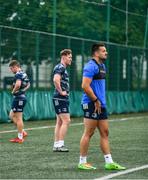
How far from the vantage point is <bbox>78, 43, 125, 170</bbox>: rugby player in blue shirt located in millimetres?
11797

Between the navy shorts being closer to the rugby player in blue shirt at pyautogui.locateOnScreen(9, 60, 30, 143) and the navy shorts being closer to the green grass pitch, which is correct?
the rugby player in blue shirt at pyautogui.locateOnScreen(9, 60, 30, 143)

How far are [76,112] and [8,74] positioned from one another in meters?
4.95

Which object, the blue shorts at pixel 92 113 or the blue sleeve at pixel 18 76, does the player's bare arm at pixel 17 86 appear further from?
the blue shorts at pixel 92 113

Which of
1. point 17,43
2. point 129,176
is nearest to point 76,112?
point 17,43

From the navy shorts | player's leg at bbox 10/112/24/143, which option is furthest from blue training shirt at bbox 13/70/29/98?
player's leg at bbox 10/112/24/143

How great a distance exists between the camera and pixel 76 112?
29.8 metres

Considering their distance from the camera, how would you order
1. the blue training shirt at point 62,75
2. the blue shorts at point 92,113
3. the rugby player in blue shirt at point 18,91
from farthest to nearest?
the rugby player in blue shirt at point 18,91, the blue training shirt at point 62,75, the blue shorts at point 92,113

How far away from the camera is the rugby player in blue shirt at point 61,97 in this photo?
15.0m

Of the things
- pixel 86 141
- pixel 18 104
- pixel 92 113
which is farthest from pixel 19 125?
pixel 92 113

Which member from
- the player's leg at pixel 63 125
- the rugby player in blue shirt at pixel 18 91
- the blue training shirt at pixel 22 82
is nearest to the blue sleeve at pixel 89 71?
the player's leg at pixel 63 125

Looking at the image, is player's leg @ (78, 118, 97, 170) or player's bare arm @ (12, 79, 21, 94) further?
player's bare arm @ (12, 79, 21, 94)

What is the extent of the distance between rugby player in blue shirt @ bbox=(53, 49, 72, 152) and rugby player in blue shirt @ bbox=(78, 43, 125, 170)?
9.88 feet

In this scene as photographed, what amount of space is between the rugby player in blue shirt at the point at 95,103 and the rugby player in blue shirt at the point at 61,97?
301cm

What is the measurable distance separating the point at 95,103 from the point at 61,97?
3562 millimetres
